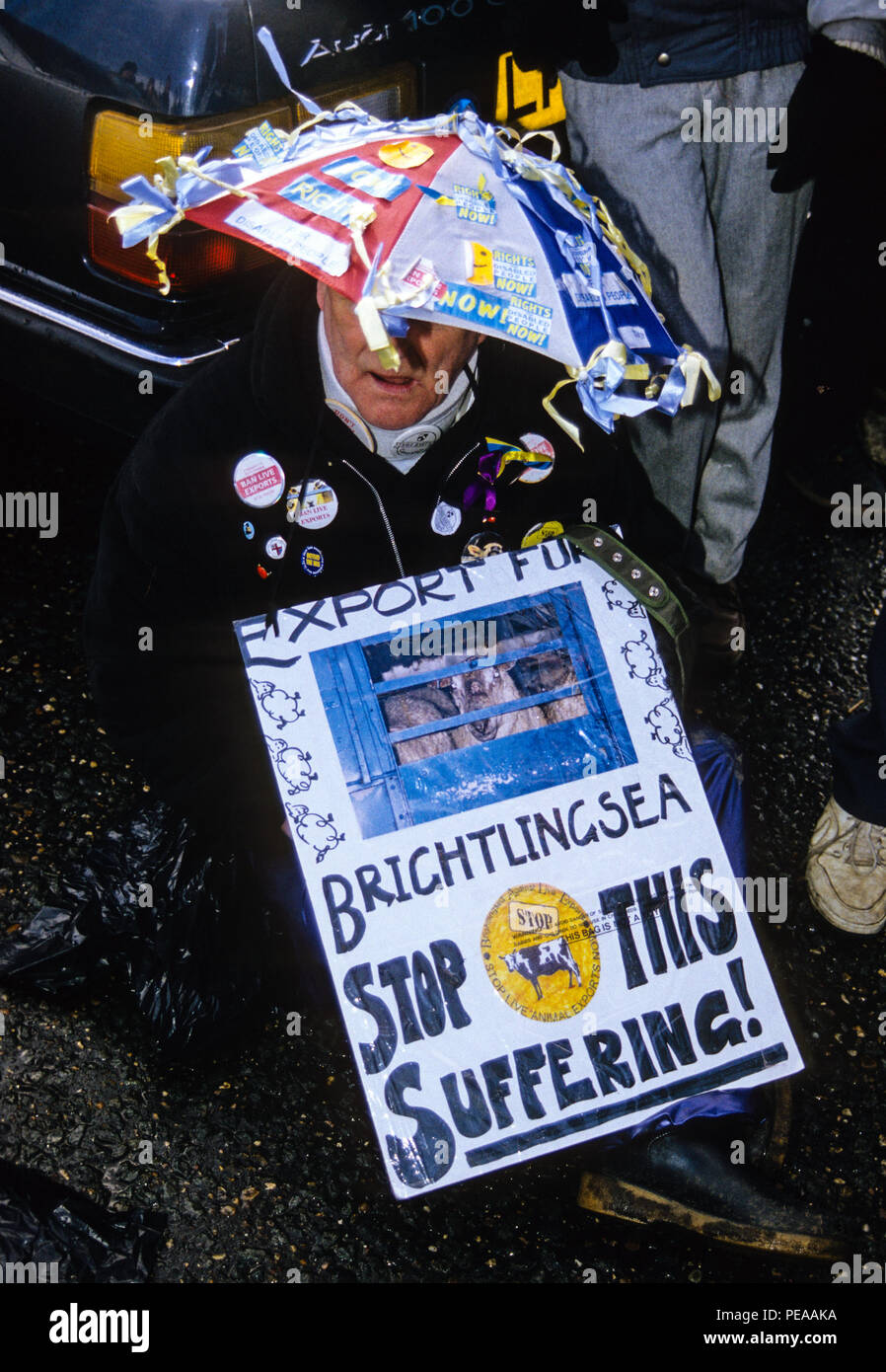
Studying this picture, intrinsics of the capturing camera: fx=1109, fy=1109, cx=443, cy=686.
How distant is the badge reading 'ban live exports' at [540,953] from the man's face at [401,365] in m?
0.79

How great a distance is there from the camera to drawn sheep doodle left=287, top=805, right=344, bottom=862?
5.66 feet

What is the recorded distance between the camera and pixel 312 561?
1.94 meters

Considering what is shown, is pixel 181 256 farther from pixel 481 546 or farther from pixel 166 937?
pixel 166 937

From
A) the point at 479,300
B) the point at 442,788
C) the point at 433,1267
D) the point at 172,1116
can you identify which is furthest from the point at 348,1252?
the point at 479,300

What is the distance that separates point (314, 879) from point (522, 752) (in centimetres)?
39

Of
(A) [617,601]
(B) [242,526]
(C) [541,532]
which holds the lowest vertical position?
(A) [617,601]

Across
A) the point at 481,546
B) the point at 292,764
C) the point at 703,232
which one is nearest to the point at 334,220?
the point at 481,546

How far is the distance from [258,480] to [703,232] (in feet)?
→ 3.97

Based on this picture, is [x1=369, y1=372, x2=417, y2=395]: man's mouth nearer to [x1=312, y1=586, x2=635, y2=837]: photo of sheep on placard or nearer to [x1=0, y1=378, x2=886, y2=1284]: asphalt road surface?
[x1=312, y1=586, x2=635, y2=837]: photo of sheep on placard

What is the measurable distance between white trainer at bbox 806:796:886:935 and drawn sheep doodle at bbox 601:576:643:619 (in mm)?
963

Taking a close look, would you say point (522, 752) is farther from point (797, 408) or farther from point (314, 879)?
point (797, 408)

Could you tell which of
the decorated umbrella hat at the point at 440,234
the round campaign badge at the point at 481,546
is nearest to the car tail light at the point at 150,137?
the decorated umbrella hat at the point at 440,234

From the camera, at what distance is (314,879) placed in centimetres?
172

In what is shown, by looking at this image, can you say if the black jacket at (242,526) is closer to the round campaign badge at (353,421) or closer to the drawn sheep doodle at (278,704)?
the round campaign badge at (353,421)
